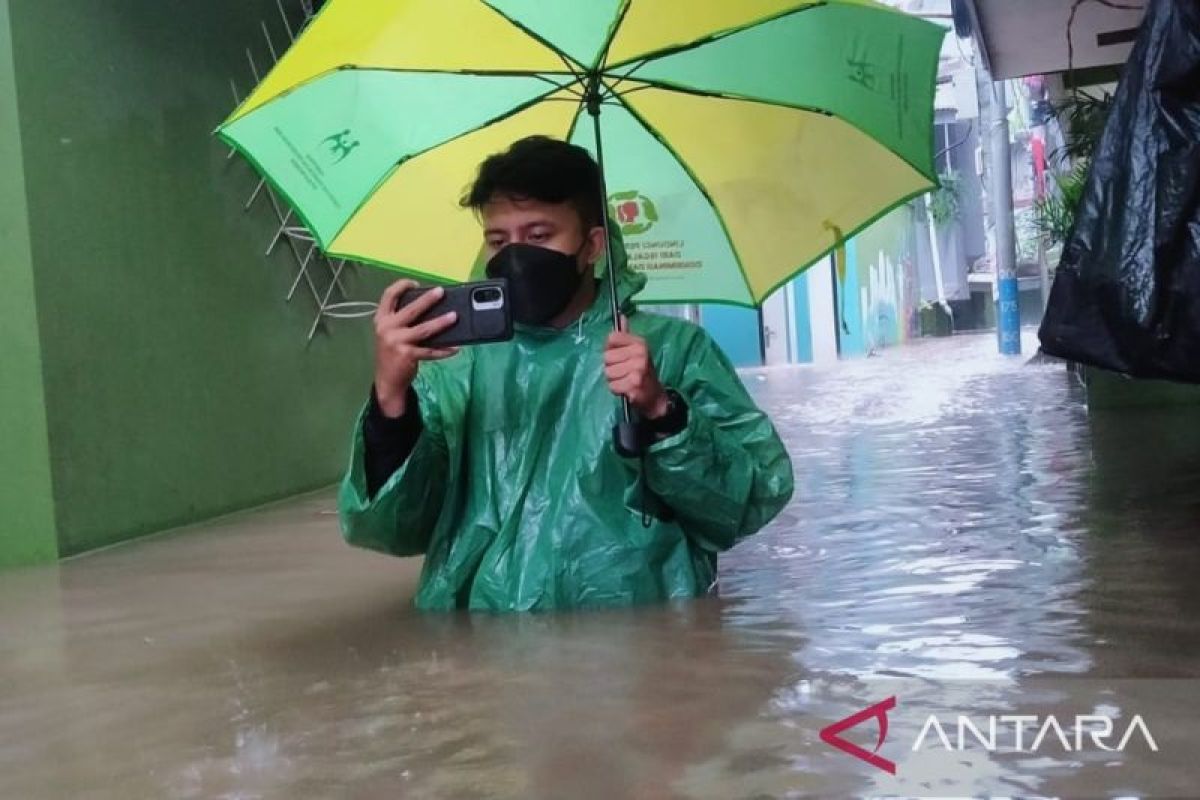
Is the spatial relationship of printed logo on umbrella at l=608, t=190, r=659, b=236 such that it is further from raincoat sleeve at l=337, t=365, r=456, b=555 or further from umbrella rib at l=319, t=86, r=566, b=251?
raincoat sleeve at l=337, t=365, r=456, b=555

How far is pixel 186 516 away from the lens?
4879 millimetres

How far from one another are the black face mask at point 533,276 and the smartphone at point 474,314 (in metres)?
0.07

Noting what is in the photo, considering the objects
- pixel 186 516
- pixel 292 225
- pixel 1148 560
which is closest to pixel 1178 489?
pixel 1148 560

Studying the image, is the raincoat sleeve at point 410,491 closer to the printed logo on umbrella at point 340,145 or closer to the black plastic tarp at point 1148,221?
the printed logo on umbrella at point 340,145

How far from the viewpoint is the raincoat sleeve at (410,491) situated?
220 cm

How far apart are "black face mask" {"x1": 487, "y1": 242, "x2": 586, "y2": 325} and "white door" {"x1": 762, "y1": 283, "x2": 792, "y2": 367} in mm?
15678

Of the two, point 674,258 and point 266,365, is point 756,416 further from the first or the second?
point 266,365

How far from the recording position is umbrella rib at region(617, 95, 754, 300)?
2553 mm

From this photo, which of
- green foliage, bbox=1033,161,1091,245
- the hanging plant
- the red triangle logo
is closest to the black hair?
the red triangle logo

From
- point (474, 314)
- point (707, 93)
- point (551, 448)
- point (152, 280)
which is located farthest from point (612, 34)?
point (152, 280)

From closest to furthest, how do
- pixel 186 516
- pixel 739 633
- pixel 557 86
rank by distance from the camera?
pixel 739 633 < pixel 557 86 < pixel 186 516

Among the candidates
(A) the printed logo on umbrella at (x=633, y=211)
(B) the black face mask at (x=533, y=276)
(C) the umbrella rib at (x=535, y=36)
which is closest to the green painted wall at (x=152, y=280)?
(A) the printed logo on umbrella at (x=633, y=211)

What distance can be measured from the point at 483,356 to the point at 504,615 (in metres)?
0.45

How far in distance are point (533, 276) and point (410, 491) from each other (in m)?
0.41
